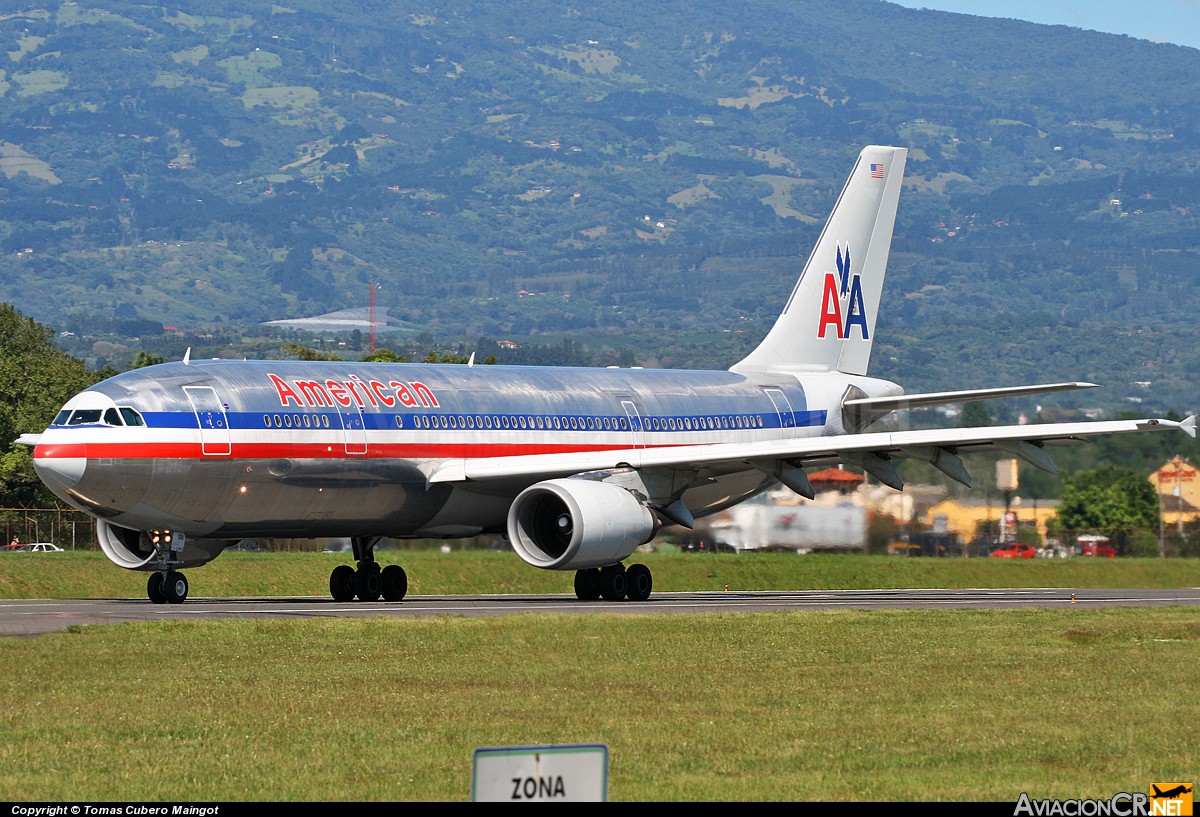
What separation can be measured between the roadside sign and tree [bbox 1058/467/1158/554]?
41971 mm

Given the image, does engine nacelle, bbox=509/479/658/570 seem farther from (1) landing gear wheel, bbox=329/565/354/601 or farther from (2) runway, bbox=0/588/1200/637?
(1) landing gear wheel, bbox=329/565/354/601

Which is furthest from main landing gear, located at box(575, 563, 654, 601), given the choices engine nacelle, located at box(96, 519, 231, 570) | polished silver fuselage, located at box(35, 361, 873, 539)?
engine nacelle, located at box(96, 519, 231, 570)

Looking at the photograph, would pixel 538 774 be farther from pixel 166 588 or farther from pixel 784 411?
pixel 784 411

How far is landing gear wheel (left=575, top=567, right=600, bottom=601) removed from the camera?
33531 millimetres

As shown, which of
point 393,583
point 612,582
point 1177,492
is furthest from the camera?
point 1177,492

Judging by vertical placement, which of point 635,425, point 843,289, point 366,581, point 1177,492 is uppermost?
point 843,289

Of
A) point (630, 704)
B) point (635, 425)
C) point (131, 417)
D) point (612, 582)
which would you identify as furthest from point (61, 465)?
point (630, 704)

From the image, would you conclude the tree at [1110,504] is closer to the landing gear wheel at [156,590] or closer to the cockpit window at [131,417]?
the landing gear wheel at [156,590]

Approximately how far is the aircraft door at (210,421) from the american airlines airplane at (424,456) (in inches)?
Answer: 1.0

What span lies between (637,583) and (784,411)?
8470 millimetres

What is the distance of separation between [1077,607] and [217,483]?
44.1ft

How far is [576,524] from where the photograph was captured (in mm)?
30656

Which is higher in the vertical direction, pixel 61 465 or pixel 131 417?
pixel 131 417

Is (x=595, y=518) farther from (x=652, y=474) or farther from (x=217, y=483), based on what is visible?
(x=217, y=483)
